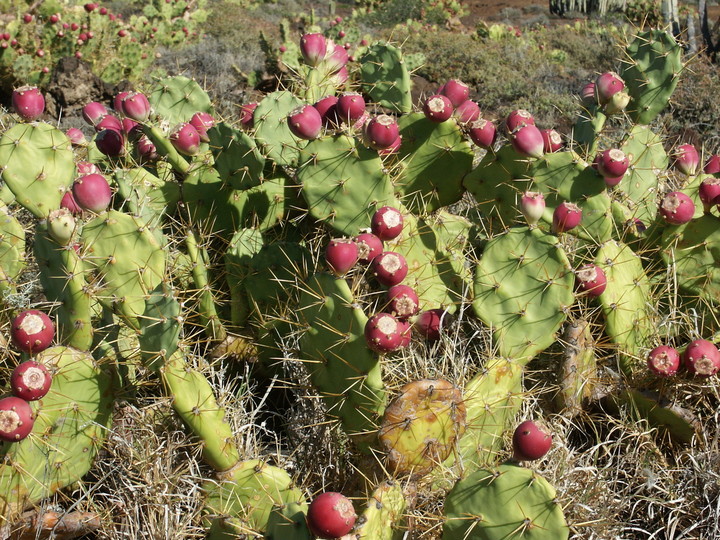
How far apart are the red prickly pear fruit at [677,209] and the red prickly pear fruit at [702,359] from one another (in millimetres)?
612

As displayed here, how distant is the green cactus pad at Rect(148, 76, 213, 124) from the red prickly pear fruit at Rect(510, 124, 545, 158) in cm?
176

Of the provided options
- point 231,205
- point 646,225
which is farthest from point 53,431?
point 646,225

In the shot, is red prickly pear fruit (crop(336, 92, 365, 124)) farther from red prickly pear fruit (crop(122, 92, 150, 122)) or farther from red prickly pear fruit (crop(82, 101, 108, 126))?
red prickly pear fruit (crop(82, 101, 108, 126))

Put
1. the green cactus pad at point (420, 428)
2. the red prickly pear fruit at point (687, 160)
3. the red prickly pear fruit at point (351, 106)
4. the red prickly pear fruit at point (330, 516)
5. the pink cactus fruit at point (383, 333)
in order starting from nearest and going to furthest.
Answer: the red prickly pear fruit at point (330, 516)
the pink cactus fruit at point (383, 333)
the green cactus pad at point (420, 428)
the red prickly pear fruit at point (351, 106)
the red prickly pear fruit at point (687, 160)

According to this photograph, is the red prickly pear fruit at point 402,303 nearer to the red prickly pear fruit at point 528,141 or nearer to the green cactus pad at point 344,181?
the green cactus pad at point 344,181

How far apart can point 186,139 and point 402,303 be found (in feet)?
4.73

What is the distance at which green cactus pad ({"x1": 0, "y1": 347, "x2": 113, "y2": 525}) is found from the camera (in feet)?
7.34

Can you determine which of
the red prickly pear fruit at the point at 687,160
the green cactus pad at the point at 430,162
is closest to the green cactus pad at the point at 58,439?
the green cactus pad at the point at 430,162

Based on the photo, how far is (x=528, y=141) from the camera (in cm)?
289

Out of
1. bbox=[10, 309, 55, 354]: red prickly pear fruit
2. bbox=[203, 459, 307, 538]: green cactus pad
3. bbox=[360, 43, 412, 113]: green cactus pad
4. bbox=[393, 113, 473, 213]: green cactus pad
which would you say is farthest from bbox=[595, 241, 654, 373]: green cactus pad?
bbox=[10, 309, 55, 354]: red prickly pear fruit

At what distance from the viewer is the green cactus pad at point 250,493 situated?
87.4 inches

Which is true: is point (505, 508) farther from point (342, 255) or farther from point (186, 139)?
point (186, 139)

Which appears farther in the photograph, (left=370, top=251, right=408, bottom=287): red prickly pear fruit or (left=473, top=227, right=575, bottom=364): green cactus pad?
(left=473, top=227, right=575, bottom=364): green cactus pad

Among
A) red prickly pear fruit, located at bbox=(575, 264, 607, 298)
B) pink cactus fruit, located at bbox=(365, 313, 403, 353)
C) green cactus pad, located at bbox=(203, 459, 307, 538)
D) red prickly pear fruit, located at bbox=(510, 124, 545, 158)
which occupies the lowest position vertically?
green cactus pad, located at bbox=(203, 459, 307, 538)
